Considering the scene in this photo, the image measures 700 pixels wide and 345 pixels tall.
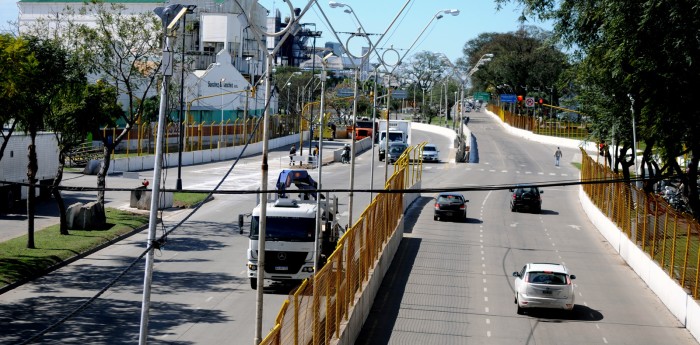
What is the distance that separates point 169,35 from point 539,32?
460 ft

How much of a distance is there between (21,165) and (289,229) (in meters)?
20.9

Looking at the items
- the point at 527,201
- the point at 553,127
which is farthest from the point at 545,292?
the point at 553,127

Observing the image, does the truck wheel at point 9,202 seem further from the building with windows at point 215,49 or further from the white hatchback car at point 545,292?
the building with windows at point 215,49

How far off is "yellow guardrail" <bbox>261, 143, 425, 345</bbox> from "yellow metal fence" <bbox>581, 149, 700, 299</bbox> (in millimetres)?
8488

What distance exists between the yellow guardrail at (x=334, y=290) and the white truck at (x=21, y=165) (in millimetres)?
18608

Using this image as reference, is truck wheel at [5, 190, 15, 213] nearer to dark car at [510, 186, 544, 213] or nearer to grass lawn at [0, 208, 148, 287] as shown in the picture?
grass lawn at [0, 208, 148, 287]

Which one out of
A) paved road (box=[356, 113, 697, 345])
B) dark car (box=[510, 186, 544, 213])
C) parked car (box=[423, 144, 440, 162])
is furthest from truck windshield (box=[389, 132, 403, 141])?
dark car (box=[510, 186, 544, 213])

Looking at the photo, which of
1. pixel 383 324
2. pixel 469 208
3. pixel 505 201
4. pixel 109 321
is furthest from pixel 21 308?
pixel 505 201

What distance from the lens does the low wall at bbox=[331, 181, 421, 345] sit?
20344mm

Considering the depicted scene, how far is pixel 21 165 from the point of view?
43.2m

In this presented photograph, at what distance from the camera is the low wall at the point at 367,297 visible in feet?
66.7

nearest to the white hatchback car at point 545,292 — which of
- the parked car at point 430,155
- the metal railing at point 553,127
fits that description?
the parked car at point 430,155

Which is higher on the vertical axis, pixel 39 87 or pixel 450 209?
pixel 39 87

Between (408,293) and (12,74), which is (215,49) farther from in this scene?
(408,293)
